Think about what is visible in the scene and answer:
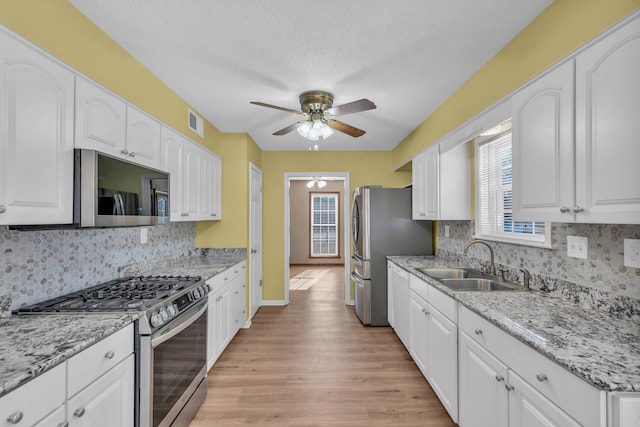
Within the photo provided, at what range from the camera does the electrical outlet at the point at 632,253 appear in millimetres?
1357

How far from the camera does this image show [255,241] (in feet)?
14.7

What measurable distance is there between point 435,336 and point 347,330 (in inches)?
66.3

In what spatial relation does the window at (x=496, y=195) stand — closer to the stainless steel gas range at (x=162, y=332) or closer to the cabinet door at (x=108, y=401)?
the stainless steel gas range at (x=162, y=332)

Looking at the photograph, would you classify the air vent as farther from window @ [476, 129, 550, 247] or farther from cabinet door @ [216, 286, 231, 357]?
window @ [476, 129, 550, 247]

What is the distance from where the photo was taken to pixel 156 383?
1.66 m

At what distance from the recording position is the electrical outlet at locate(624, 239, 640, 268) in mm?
1357

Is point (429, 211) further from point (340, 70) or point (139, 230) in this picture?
point (139, 230)

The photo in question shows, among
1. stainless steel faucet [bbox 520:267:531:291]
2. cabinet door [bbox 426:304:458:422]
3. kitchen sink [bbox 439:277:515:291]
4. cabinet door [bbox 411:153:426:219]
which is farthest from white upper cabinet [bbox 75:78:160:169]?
→ stainless steel faucet [bbox 520:267:531:291]

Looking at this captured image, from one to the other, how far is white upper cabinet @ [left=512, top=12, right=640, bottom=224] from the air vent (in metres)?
2.75

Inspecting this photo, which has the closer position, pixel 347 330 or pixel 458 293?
pixel 458 293

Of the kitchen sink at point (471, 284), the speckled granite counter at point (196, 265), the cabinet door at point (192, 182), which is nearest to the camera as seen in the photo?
the kitchen sink at point (471, 284)

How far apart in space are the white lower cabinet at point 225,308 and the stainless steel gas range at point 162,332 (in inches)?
13.5

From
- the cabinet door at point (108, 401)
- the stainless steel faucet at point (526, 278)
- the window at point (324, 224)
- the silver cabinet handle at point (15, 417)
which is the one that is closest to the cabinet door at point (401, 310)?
the stainless steel faucet at point (526, 278)

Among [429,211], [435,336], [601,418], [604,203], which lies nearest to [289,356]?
[435,336]
